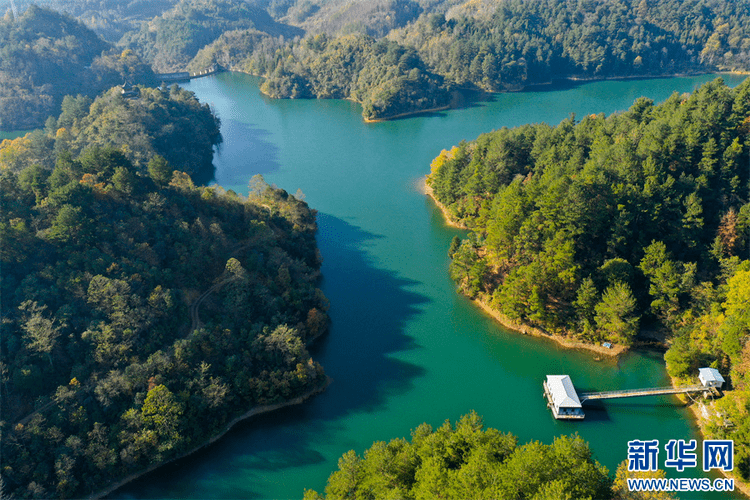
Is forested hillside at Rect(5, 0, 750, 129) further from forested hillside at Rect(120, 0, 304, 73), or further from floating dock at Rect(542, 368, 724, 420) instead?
floating dock at Rect(542, 368, 724, 420)

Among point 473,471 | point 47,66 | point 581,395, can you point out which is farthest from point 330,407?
point 47,66

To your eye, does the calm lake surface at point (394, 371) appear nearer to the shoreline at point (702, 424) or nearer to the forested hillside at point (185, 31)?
the shoreline at point (702, 424)

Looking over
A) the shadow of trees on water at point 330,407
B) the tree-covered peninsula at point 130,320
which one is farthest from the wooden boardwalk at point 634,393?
the tree-covered peninsula at point 130,320

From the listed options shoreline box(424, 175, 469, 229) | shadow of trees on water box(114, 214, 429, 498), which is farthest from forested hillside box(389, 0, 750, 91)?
shadow of trees on water box(114, 214, 429, 498)

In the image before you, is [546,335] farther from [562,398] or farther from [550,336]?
[562,398]

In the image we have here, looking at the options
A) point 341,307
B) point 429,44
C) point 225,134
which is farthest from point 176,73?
point 341,307

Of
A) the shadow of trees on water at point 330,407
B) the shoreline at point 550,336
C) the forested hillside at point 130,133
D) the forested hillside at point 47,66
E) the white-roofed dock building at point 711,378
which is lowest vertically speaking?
the shadow of trees on water at point 330,407

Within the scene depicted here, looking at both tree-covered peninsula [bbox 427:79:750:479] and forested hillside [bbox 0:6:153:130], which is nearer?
tree-covered peninsula [bbox 427:79:750:479]
